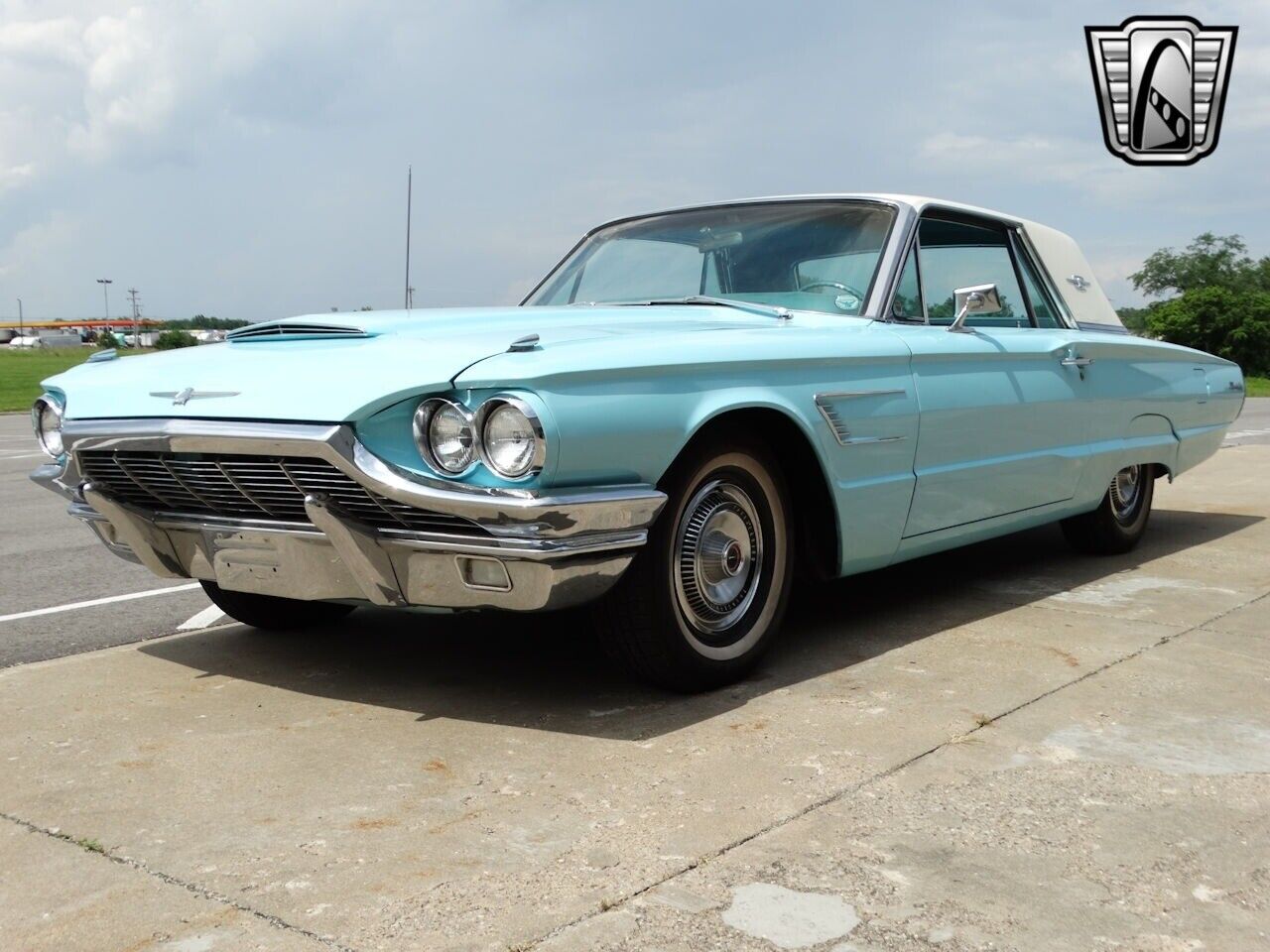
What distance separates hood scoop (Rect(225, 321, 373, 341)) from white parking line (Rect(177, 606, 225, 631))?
1.24 meters

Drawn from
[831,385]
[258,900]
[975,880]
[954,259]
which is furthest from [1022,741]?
[954,259]

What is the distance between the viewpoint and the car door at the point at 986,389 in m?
4.43

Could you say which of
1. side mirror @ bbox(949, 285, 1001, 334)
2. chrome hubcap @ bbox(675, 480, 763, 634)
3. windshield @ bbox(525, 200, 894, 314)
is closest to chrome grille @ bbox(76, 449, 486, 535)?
chrome hubcap @ bbox(675, 480, 763, 634)

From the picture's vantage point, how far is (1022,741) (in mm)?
3307

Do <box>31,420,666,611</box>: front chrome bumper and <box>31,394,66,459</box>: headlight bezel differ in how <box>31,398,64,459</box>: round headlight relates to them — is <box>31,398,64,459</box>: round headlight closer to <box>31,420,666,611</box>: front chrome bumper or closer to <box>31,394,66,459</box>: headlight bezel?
<box>31,394,66,459</box>: headlight bezel

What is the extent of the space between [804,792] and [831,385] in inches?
56.8

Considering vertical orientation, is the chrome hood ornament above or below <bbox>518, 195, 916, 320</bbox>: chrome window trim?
below

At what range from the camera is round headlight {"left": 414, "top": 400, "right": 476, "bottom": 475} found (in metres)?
3.18

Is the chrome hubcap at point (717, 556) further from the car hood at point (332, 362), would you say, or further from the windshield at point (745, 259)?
the windshield at point (745, 259)

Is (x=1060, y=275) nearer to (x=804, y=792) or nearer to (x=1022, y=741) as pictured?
(x=1022, y=741)

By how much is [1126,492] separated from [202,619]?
4.03 meters

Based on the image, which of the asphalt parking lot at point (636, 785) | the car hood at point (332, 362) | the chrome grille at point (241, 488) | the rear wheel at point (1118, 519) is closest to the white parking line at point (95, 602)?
the asphalt parking lot at point (636, 785)

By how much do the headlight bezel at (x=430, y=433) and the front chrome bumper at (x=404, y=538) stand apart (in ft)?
0.16

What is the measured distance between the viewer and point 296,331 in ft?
A: 12.8
